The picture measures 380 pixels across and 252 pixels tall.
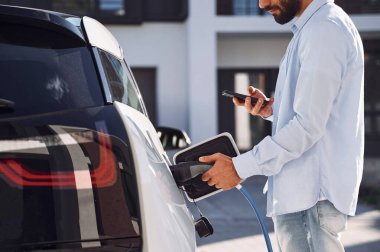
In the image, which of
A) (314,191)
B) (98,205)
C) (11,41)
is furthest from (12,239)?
(314,191)

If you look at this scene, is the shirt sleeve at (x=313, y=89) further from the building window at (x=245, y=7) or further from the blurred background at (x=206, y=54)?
the building window at (x=245, y=7)

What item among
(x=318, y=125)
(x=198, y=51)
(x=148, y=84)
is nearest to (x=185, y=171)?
(x=318, y=125)

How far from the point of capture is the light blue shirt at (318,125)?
2.37m

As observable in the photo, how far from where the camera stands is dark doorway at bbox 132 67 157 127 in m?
15.1

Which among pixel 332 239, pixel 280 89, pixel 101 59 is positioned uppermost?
pixel 101 59

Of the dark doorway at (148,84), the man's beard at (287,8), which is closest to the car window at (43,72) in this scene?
the man's beard at (287,8)

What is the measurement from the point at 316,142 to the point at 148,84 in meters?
12.9

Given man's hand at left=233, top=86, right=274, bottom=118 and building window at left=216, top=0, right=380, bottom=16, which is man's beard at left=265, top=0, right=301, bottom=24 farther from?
building window at left=216, top=0, right=380, bottom=16

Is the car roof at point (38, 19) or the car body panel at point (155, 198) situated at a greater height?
the car roof at point (38, 19)

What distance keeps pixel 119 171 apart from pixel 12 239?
0.35 meters

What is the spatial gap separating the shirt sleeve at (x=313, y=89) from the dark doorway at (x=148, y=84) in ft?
41.6

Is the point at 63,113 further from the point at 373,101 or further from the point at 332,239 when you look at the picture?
the point at 373,101

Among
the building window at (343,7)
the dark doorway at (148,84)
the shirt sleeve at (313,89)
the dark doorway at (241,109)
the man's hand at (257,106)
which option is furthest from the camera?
the dark doorway at (241,109)

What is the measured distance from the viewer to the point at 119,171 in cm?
193
